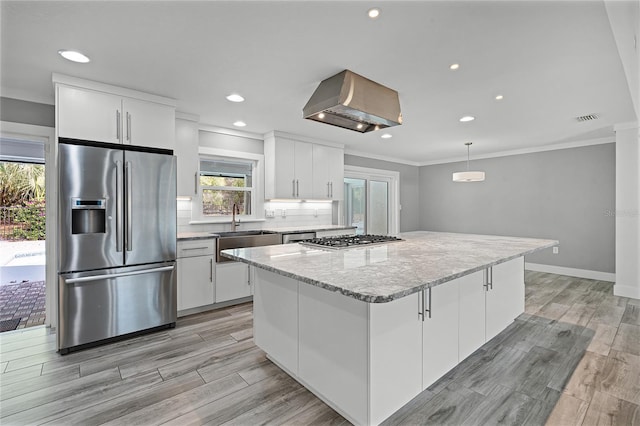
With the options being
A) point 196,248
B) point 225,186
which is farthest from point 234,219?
point 196,248

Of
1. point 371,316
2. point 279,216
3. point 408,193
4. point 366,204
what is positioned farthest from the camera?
point 408,193

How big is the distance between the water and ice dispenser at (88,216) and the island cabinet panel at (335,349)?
207cm

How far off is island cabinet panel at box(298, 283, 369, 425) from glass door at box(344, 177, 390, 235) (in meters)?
4.14

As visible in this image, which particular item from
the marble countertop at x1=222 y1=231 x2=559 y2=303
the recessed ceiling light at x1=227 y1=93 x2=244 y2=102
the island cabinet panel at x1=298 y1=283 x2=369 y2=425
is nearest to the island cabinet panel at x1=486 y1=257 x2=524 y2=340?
the marble countertop at x1=222 y1=231 x2=559 y2=303

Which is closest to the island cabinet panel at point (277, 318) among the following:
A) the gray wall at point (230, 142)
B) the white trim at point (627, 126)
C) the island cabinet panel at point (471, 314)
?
the island cabinet panel at point (471, 314)

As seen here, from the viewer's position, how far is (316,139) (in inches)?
196

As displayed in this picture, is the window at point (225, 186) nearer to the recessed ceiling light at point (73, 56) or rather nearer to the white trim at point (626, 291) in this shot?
the recessed ceiling light at point (73, 56)

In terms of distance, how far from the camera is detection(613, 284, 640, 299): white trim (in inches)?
162

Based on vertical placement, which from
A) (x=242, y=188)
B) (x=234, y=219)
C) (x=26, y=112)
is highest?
(x=26, y=112)

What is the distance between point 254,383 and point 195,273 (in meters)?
1.76

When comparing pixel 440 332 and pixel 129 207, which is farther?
pixel 129 207

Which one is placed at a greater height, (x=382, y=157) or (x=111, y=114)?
(x=382, y=157)

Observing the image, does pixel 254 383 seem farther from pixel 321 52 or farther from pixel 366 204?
pixel 366 204

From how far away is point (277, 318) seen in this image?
222cm
